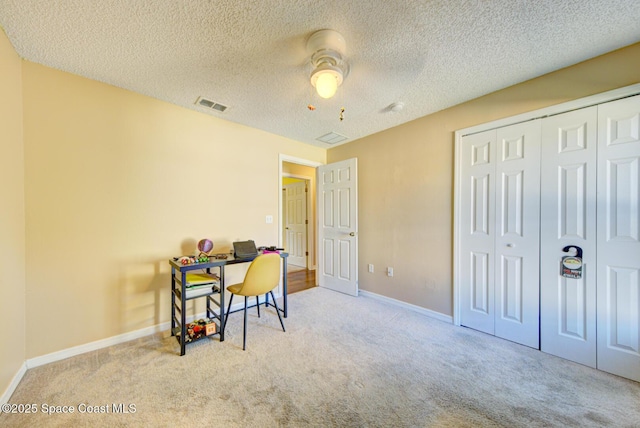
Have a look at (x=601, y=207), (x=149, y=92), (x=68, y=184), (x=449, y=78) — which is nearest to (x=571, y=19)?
(x=449, y=78)

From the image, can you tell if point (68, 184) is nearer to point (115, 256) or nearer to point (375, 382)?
point (115, 256)

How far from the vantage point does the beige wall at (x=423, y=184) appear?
1997mm

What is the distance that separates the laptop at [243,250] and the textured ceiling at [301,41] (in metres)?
1.55

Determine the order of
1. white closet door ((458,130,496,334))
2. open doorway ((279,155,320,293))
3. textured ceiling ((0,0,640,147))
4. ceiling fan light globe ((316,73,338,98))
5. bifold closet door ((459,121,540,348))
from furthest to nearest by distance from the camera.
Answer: open doorway ((279,155,320,293)), white closet door ((458,130,496,334)), bifold closet door ((459,121,540,348)), ceiling fan light globe ((316,73,338,98)), textured ceiling ((0,0,640,147))

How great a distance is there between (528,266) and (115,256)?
12.5 ft


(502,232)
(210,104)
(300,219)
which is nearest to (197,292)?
(210,104)

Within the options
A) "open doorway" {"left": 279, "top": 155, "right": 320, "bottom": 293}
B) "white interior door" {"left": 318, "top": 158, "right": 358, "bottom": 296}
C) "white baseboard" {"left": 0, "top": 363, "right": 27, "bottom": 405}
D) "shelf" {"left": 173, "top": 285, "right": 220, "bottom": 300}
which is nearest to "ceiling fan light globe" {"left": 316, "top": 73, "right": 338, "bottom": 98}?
"white interior door" {"left": 318, "top": 158, "right": 358, "bottom": 296}

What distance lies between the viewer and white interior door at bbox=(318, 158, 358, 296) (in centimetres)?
355

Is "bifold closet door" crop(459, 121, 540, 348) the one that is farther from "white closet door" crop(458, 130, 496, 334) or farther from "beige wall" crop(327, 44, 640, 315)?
"beige wall" crop(327, 44, 640, 315)

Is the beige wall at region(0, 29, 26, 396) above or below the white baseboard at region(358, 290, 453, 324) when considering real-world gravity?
above

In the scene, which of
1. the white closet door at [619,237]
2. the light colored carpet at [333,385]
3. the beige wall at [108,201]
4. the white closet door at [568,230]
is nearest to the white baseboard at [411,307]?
the light colored carpet at [333,385]

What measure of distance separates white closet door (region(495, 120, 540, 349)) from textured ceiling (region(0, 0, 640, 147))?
62 cm

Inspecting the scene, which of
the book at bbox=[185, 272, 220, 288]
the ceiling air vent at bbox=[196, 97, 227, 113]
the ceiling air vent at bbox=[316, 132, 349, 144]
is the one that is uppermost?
the ceiling air vent at bbox=[196, 97, 227, 113]

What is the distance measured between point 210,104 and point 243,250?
1.63 metres
